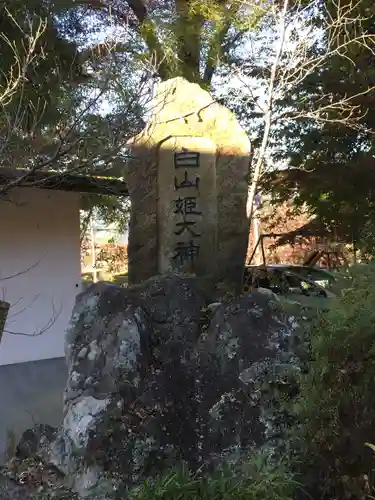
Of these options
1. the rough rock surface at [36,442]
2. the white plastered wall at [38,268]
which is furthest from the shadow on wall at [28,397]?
the rough rock surface at [36,442]

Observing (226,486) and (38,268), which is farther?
(38,268)

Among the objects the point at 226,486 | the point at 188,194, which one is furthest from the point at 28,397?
the point at 226,486

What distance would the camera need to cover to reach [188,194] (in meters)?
4.57

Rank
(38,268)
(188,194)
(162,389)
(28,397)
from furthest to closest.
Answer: (38,268)
(28,397)
(188,194)
(162,389)

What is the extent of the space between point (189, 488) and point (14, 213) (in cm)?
626

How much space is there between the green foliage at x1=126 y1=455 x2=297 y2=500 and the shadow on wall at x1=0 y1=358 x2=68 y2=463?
2.79 m

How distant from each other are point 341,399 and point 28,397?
5173mm

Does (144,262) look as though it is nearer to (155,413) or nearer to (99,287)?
(99,287)

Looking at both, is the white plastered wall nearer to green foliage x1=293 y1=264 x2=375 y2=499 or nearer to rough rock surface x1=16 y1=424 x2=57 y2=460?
rough rock surface x1=16 y1=424 x2=57 y2=460

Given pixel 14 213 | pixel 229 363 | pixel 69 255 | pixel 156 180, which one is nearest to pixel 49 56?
pixel 14 213

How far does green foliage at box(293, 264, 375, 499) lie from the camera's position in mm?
2180

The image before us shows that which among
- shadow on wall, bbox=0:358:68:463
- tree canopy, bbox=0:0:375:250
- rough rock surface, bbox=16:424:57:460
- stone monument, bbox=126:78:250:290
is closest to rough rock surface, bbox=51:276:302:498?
rough rock surface, bbox=16:424:57:460

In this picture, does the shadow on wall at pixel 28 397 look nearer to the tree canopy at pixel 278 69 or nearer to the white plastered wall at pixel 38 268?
the white plastered wall at pixel 38 268

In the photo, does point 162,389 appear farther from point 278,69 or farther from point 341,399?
point 278,69
